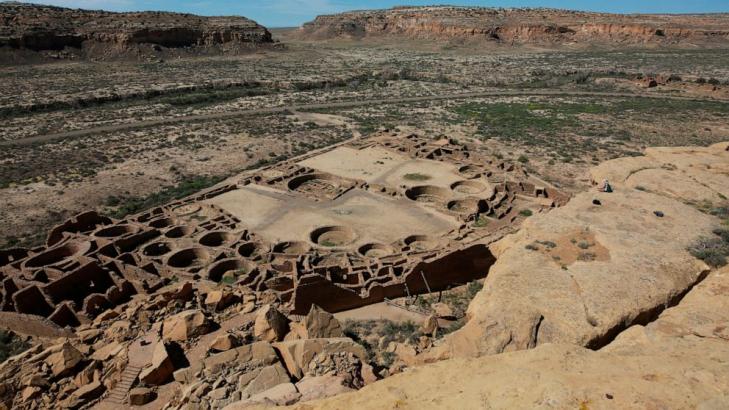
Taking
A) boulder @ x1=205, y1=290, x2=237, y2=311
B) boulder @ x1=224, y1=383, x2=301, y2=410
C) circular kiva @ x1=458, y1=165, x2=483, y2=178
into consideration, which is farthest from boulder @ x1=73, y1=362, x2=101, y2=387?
circular kiva @ x1=458, y1=165, x2=483, y2=178

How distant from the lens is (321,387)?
11.0m

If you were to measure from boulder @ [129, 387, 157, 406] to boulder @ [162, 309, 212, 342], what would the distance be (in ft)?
7.53

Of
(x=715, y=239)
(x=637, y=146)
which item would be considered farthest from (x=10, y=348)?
(x=637, y=146)

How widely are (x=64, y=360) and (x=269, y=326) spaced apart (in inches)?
237

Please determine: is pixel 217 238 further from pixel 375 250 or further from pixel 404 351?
pixel 404 351

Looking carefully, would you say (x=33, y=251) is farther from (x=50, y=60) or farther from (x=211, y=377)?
(x=50, y=60)

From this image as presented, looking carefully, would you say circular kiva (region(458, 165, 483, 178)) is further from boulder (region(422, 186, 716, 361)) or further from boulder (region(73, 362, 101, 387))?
boulder (region(73, 362, 101, 387))

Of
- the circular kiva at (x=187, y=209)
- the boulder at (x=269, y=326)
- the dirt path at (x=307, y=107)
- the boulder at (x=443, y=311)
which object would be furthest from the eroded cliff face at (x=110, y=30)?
the boulder at (x=443, y=311)

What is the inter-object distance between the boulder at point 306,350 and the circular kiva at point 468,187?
829 inches

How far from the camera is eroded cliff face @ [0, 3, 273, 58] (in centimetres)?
8844

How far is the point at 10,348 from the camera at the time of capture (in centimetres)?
1764

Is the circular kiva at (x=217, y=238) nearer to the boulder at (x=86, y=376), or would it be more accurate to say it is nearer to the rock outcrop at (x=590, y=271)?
the boulder at (x=86, y=376)

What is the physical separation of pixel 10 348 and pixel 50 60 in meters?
90.3

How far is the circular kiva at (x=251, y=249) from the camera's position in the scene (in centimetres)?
2469
